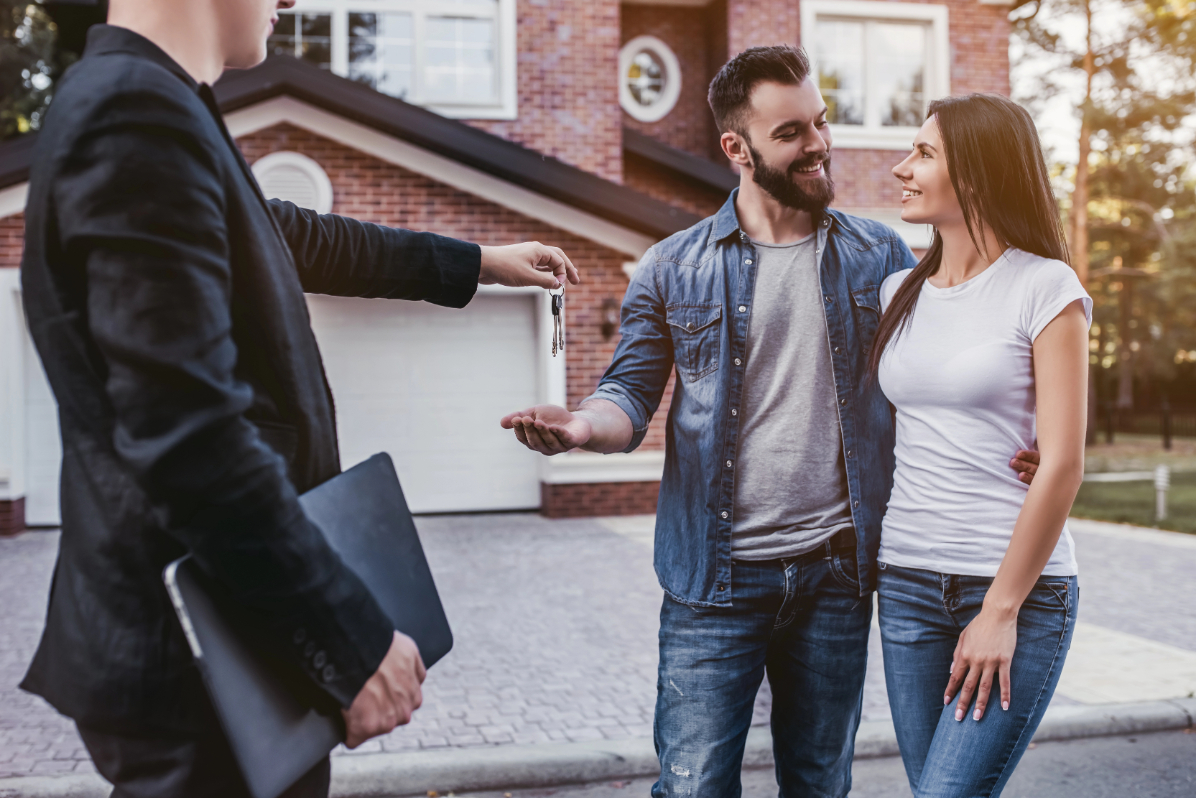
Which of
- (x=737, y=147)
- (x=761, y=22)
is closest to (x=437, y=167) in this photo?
(x=761, y=22)

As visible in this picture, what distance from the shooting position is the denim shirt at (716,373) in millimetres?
2508

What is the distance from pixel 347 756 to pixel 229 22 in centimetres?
362

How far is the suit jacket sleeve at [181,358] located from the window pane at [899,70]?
14.2 metres

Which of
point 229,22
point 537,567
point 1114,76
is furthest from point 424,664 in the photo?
point 1114,76

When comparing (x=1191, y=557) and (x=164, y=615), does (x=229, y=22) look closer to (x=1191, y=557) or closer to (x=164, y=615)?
(x=164, y=615)

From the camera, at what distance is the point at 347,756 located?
434 centimetres

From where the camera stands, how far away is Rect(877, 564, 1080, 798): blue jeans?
2.13 meters

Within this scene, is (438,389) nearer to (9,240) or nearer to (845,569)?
(9,240)

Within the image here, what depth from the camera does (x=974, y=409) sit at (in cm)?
226

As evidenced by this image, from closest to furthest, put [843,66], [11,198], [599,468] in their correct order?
[11,198]
[599,468]
[843,66]

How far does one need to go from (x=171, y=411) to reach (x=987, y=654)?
172 cm

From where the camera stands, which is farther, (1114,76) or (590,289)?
(1114,76)

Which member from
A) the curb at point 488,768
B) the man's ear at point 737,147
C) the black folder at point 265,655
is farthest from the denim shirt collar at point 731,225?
the curb at point 488,768

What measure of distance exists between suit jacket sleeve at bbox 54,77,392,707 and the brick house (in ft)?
32.1
